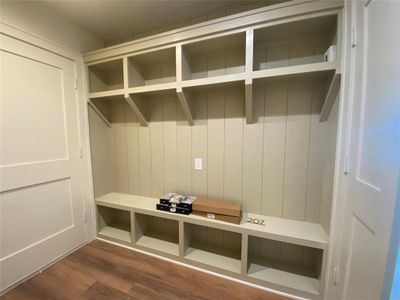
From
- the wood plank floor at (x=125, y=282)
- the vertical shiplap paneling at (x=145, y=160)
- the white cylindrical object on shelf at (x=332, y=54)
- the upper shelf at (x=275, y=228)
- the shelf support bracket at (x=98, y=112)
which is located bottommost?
the wood plank floor at (x=125, y=282)

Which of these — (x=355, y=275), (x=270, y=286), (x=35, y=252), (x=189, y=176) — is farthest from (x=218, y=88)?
(x=35, y=252)

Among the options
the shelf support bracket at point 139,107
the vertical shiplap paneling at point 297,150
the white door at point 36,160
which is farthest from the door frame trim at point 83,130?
the vertical shiplap paneling at point 297,150

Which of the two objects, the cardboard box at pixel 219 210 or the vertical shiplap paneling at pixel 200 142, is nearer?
the cardboard box at pixel 219 210

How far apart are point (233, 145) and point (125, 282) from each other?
155 centimetres

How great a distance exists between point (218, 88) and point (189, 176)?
96 cm

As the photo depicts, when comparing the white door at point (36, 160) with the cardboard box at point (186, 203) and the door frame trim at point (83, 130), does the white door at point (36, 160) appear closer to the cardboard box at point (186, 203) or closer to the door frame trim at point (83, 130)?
the door frame trim at point (83, 130)

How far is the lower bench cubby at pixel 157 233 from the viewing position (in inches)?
72.9

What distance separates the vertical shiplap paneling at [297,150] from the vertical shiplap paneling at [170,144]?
1.13 m


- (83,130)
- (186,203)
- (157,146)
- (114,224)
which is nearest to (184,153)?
(157,146)

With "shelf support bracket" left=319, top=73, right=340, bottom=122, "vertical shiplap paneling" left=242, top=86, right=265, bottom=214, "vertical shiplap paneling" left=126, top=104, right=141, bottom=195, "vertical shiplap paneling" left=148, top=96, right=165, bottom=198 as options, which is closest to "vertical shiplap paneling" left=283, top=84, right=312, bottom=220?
"shelf support bracket" left=319, top=73, right=340, bottom=122

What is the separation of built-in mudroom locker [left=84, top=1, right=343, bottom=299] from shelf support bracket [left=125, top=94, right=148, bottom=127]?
0.01 m

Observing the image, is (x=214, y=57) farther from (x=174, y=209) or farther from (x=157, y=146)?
(x=174, y=209)

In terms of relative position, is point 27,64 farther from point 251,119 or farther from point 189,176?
point 251,119

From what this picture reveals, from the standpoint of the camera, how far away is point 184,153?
6.23 ft
